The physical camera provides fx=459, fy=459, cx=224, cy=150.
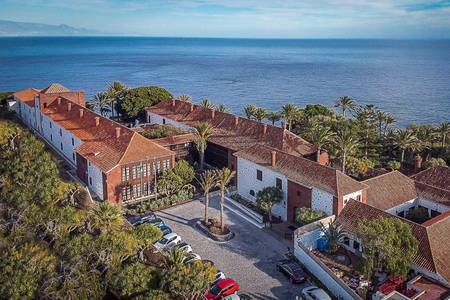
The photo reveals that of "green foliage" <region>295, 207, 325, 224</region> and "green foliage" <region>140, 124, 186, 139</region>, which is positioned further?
"green foliage" <region>140, 124, 186, 139</region>

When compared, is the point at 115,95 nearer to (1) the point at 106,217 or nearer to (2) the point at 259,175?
(2) the point at 259,175

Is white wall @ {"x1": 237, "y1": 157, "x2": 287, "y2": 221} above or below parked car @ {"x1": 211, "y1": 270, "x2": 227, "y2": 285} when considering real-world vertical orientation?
above

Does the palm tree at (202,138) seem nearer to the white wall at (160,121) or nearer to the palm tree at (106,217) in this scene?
the white wall at (160,121)

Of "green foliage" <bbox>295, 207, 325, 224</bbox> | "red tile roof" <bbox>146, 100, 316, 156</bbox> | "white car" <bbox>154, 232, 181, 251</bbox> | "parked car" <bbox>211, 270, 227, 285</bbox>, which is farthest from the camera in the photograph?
"red tile roof" <bbox>146, 100, 316, 156</bbox>

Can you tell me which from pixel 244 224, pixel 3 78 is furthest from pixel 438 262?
pixel 3 78

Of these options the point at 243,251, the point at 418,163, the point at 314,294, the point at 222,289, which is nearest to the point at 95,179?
the point at 243,251

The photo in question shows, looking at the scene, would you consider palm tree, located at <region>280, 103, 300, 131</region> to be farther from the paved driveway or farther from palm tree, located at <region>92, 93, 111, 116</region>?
palm tree, located at <region>92, 93, 111, 116</region>

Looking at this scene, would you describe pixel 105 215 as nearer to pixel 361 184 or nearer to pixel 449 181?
pixel 361 184

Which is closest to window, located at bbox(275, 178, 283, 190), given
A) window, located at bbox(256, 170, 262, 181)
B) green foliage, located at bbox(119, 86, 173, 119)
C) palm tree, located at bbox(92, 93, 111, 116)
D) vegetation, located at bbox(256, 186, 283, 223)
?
vegetation, located at bbox(256, 186, 283, 223)
